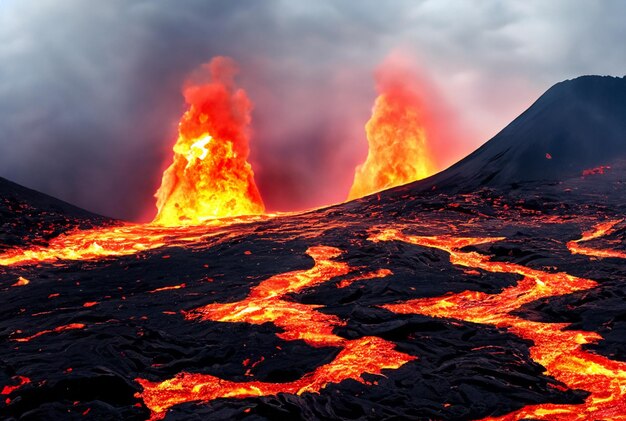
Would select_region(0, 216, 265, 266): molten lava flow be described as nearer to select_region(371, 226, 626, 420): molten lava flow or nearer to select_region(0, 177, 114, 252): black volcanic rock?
select_region(0, 177, 114, 252): black volcanic rock

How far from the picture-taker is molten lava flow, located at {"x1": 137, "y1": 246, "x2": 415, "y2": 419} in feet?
32.6

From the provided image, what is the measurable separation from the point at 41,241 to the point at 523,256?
2392 centimetres

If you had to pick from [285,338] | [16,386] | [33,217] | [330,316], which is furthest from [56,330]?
[33,217]

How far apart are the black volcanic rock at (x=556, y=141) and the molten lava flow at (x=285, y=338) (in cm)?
2466

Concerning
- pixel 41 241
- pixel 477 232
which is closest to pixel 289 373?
pixel 477 232

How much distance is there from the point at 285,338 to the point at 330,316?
2054 millimetres

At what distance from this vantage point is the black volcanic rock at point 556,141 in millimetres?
40562

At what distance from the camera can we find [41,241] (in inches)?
1097

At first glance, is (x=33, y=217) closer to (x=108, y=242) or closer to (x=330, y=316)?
(x=108, y=242)

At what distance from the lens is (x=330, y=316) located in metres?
14.4

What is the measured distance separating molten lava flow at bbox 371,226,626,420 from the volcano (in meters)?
0.05

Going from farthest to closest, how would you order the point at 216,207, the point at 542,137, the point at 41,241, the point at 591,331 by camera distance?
1. the point at 216,207
2. the point at 542,137
3. the point at 41,241
4. the point at 591,331

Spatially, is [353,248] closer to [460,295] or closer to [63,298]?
[460,295]

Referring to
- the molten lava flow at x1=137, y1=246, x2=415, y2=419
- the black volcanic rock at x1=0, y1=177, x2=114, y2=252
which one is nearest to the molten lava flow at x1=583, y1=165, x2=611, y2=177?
the molten lava flow at x1=137, y1=246, x2=415, y2=419
